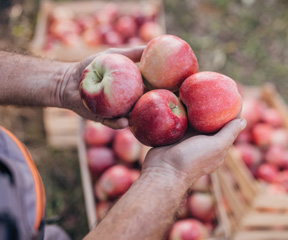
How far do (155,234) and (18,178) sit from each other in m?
0.49

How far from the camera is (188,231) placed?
5.80ft

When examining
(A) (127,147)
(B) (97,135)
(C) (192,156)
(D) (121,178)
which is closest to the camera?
(C) (192,156)

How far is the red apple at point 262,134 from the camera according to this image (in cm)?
227

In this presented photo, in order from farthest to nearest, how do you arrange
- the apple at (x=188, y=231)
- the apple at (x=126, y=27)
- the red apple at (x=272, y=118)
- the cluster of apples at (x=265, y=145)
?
the apple at (x=126, y=27) → the red apple at (x=272, y=118) → the cluster of apples at (x=265, y=145) → the apple at (x=188, y=231)

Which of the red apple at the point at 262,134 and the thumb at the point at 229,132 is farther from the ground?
the thumb at the point at 229,132

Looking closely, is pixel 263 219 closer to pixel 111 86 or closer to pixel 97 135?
pixel 97 135

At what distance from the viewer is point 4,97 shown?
56.0 inches

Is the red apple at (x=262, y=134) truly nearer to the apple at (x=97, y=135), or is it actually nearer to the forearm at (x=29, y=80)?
the apple at (x=97, y=135)

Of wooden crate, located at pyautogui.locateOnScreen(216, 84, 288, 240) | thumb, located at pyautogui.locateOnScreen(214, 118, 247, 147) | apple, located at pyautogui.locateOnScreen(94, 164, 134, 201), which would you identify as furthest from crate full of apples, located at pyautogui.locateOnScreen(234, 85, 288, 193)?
thumb, located at pyautogui.locateOnScreen(214, 118, 247, 147)

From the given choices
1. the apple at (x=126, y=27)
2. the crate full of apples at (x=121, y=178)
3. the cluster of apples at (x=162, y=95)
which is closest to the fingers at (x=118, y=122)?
the cluster of apples at (x=162, y=95)

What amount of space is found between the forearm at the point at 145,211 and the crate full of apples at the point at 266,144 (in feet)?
4.09

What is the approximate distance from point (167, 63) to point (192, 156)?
409 millimetres

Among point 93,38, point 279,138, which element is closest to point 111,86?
point 279,138

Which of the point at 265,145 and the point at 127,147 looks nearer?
the point at 127,147
